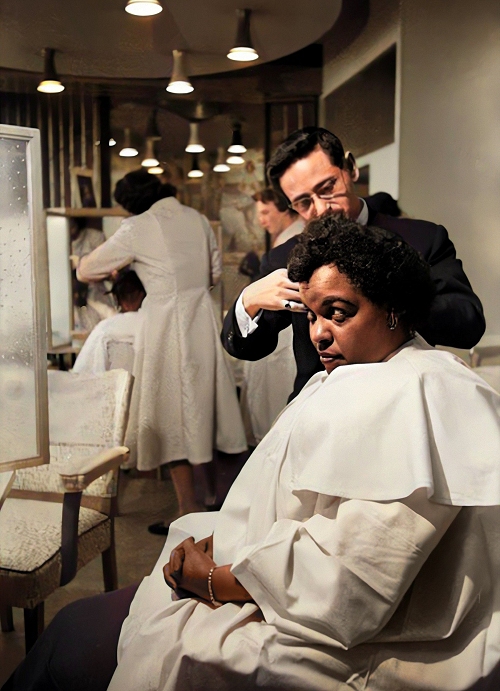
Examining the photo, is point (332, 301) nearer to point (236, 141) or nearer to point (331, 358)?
point (331, 358)

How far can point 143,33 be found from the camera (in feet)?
6.72

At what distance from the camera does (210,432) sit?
2254 millimetres

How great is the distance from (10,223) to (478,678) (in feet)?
5.00

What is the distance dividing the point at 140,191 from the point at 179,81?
318 millimetres

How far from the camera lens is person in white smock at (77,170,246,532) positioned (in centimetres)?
216

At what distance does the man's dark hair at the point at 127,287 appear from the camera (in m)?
2.18

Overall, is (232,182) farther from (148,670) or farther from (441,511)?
(148,670)

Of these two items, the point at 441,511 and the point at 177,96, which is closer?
the point at 441,511

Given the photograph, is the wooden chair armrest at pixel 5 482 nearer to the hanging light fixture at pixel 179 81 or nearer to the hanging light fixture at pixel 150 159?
the hanging light fixture at pixel 150 159

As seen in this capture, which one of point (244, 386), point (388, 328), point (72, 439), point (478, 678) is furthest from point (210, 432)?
point (478, 678)

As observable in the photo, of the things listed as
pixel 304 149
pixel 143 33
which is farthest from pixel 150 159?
pixel 304 149

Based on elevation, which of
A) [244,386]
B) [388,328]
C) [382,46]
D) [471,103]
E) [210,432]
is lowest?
[210,432]

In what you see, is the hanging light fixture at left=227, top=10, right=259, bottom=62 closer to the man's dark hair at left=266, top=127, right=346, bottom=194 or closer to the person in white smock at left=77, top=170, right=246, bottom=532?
the man's dark hair at left=266, top=127, right=346, bottom=194

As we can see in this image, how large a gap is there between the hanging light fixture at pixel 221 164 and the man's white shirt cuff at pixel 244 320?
398mm
